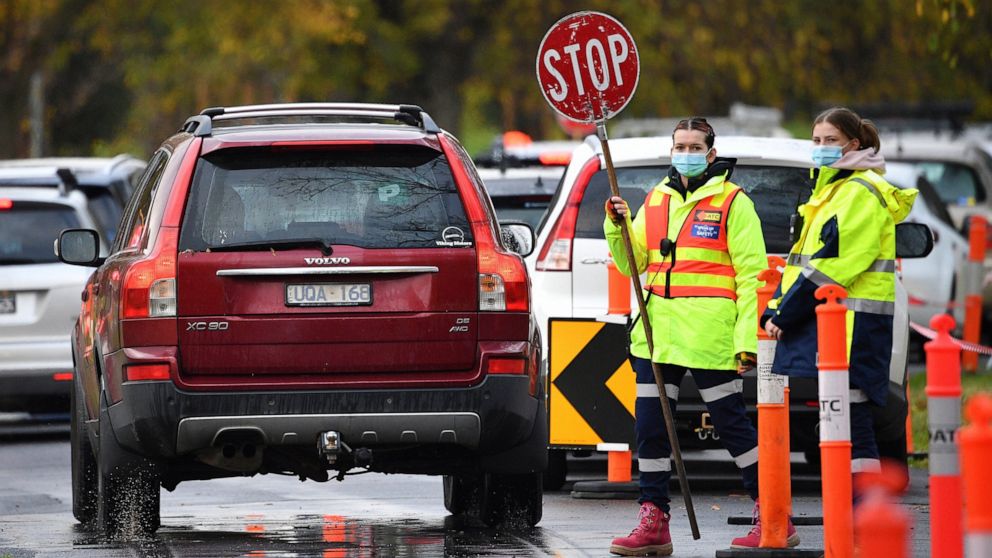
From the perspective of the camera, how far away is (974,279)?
20.1 m

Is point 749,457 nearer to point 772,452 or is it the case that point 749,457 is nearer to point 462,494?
point 772,452

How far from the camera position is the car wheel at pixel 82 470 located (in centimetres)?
995

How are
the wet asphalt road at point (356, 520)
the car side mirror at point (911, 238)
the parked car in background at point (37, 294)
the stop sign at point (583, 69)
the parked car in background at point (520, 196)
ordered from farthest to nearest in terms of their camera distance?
the parked car in background at point (37, 294) < the parked car in background at point (520, 196) < the stop sign at point (583, 69) < the car side mirror at point (911, 238) < the wet asphalt road at point (356, 520)

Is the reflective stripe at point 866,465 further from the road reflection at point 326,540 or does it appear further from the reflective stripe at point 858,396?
the road reflection at point 326,540

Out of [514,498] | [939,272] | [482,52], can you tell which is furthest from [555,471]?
[482,52]

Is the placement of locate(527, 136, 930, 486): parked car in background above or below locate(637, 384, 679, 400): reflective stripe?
above

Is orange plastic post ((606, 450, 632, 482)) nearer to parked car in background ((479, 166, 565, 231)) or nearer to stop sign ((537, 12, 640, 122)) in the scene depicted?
stop sign ((537, 12, 640, 122))

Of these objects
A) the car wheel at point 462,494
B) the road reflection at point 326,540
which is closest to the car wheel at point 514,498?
the road reflection at point 326,540

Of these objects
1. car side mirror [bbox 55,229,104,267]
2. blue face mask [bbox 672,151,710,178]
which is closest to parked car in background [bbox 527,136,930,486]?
blue face mask [bbox 672,151,710,178]

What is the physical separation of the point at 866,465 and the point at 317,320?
86.0 inches

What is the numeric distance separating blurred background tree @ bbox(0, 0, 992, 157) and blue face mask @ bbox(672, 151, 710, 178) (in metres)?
26.7

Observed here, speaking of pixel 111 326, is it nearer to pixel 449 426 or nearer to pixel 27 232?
pixel 449 426

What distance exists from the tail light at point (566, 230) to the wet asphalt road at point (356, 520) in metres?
1.19

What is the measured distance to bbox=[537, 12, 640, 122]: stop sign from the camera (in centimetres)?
976
